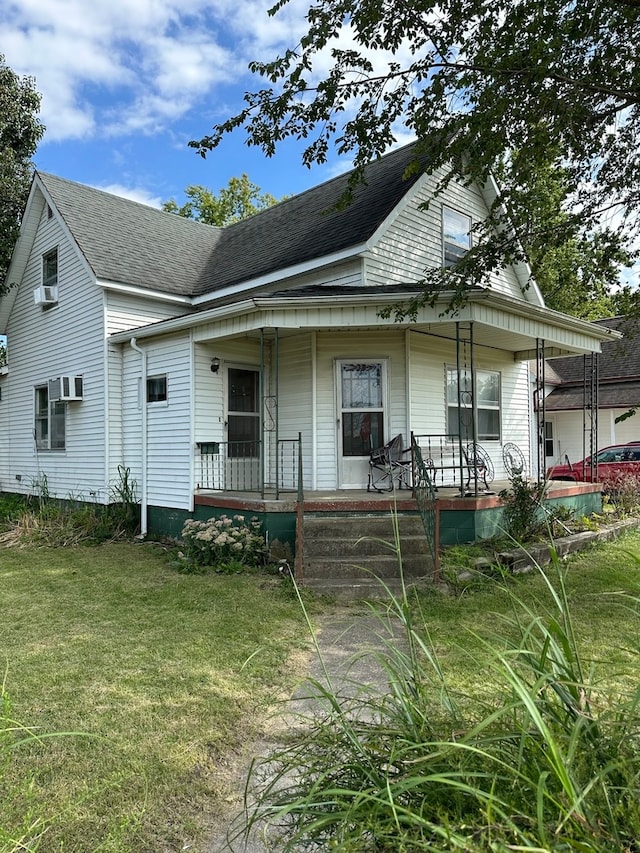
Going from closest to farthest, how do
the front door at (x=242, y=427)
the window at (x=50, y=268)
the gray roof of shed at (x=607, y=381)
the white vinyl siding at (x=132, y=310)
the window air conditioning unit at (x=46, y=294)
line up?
the front door at (x=242, y=427) < the white vinyl siding at (x=132, y=310) < the window air conditioning unit at (x=46, y=294) < the window at (x=50, y=268) < the gray roof of shed at (x=607, y=381)

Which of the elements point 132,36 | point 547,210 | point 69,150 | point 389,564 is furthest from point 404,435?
point 69,150

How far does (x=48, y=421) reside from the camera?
1305cm

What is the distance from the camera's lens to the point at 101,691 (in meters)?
3.79

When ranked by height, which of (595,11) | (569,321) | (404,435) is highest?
(595,11)

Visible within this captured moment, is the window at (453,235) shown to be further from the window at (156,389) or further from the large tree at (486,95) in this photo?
the window at (156,389)

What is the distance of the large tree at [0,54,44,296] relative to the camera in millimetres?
14070

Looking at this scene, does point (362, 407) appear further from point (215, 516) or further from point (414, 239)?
point (414, 239)

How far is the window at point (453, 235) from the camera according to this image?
36.5 feet

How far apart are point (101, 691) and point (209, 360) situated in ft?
20.6

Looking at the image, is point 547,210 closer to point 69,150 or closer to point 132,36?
point 132,36

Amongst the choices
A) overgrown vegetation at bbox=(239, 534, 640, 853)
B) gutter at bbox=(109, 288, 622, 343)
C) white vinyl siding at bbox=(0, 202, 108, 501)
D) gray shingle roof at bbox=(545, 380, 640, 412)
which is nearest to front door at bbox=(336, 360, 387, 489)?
gutter at bbox=(109, 288, 622, 343)

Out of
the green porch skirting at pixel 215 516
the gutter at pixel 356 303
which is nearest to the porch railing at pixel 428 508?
the green porch skirting at pixel 215 516

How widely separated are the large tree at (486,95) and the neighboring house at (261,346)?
1016mm

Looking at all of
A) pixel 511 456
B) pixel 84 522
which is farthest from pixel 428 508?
pixel 84 522
